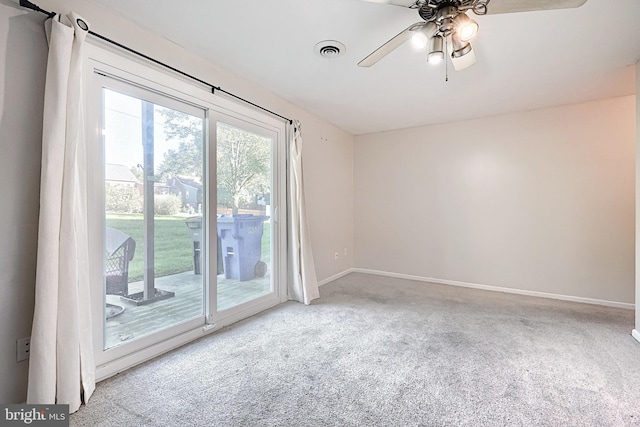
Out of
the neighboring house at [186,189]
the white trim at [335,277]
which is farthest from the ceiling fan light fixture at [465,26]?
the white trim at [335,277]

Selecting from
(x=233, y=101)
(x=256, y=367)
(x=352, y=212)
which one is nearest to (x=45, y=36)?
(x=233, y=101)

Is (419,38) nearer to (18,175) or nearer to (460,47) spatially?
(460,47)

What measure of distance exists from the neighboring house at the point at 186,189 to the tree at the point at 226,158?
6 centimetres

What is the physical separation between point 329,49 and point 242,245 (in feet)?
6.64

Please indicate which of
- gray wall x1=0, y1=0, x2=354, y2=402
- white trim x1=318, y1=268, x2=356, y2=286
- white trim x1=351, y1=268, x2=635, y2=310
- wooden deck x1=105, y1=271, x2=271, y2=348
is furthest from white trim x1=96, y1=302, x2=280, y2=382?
white trim x1=351, y1=268, x2=635, y2=310

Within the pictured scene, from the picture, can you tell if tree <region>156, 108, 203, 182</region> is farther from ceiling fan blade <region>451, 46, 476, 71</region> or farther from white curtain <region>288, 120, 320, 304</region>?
ceiling fan blade <region>451, 46, 476, 71</region>

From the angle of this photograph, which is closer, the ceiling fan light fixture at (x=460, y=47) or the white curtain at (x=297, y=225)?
the ceiling fan light fixture at (x=460, y=47)

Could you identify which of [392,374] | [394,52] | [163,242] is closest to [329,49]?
[394,52]

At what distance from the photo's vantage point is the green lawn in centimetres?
202

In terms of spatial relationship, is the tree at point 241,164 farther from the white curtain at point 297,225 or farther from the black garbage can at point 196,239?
the black garbage can at point 196,239

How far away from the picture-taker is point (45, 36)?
1.57 metres

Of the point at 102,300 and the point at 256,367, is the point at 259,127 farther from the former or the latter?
the point at 256,367

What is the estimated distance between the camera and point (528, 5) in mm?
1398

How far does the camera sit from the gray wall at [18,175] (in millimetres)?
1443
